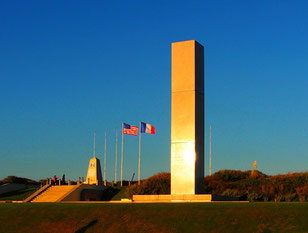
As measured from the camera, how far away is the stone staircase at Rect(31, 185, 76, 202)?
50628 millimetres

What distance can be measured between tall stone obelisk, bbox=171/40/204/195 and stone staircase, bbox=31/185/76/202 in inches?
745

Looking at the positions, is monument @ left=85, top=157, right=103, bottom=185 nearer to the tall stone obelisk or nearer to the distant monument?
the distant monument

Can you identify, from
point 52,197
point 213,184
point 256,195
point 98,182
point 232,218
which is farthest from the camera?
point 98,182

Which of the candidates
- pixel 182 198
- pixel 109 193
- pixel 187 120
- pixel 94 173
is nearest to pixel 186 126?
pixel 187 120

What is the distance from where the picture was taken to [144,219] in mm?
25656

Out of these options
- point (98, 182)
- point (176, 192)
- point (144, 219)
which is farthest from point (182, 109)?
point (98, 182)

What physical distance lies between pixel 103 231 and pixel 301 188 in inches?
1184

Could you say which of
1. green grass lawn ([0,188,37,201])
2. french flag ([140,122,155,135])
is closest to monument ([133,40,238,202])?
french flag ([140,122,155,135])

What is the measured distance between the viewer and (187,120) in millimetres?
34312

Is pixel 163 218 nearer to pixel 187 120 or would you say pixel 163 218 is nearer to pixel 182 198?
pixel 182 198

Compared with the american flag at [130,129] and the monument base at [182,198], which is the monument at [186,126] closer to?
the monument base at [182,198]

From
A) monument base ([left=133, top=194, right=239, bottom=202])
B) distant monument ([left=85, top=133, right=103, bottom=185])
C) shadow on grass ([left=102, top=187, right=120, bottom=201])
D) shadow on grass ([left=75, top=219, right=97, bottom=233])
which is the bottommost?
shadow on grass ([left=75, top=219, right=97, bottom=233])

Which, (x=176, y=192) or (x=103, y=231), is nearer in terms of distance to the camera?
(x=103, y=231)

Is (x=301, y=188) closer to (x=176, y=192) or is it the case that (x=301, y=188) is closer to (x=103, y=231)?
(x=176, y=192)
